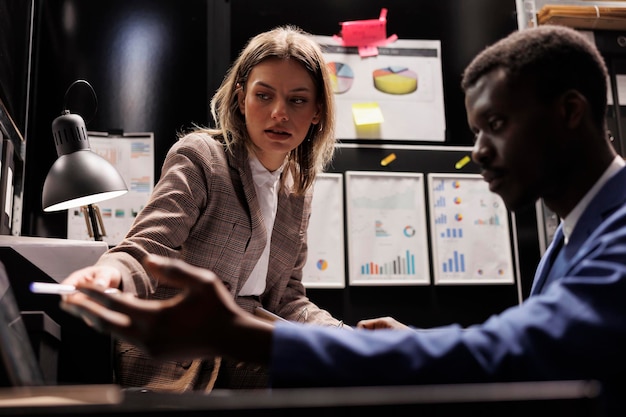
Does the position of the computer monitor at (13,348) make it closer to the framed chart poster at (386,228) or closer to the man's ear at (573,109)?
the man's ear at (573,109)

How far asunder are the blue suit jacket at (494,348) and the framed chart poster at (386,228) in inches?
62.0

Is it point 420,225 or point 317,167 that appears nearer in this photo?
point 317,167

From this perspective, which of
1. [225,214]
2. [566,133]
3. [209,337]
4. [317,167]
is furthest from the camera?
[317,167]

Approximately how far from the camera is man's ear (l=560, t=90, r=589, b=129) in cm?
90

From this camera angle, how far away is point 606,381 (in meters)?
0.71

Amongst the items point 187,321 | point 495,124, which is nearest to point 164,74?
point 495,124

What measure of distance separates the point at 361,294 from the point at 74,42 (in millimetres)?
1209

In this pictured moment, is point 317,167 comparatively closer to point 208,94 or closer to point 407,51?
point 208,94

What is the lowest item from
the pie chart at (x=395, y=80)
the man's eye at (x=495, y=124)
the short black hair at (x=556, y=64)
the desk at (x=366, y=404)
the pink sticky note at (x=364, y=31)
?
the desk at (x=366, y=404)

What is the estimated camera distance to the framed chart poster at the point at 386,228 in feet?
7.52

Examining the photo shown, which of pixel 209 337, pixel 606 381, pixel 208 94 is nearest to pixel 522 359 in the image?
pixel 606 381

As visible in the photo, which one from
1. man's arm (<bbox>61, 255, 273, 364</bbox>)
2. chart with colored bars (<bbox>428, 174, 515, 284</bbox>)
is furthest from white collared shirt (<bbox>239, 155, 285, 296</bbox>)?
man's arm (<bbox>61, 255, 273, 364</bbox>)

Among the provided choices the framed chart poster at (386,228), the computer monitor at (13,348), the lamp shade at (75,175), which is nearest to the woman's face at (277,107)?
the lamp shade at (75,175)

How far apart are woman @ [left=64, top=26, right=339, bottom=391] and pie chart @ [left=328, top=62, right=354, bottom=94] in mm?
553
